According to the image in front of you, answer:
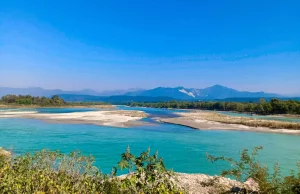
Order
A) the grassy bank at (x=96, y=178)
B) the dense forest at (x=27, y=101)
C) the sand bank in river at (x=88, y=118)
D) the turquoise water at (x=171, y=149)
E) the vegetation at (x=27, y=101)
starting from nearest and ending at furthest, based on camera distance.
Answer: the grassy bank at (x=96, y=178)
the turquoise water at (x=171, y=149)
the sand bank in river at (x=88, y=118)
the vegetation at (x=27, y=101)
the dense forest at (x=27, y=101)

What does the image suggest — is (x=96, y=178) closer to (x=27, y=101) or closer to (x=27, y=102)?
(x=27, y=102)

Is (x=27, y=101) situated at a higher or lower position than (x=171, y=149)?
higher

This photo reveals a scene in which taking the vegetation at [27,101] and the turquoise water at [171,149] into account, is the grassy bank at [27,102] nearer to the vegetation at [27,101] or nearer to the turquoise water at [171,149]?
the vegetation at [27,101]

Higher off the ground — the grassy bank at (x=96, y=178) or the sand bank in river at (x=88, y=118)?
the grassy bank at (x=96, y=178)

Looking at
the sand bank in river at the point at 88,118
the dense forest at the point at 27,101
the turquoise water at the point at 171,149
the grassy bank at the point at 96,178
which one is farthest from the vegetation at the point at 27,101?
the grassy bank at the point at 96,178

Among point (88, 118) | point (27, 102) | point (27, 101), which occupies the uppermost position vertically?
point (27, 101)

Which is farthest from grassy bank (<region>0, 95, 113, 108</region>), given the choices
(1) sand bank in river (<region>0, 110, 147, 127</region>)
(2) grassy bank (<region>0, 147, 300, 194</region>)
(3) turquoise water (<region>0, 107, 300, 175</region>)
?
(2) grassy bank (<region>0, 147, 300, 194</region>)

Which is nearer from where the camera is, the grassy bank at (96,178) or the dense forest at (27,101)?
the grassy bank at (96,178)

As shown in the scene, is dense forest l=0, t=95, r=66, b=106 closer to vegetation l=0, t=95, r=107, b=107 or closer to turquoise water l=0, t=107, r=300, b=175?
vegetation l=0, t=95, r=107, b=107

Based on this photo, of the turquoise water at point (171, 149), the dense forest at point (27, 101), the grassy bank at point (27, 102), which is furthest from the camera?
the dense forest at point (27, 101)

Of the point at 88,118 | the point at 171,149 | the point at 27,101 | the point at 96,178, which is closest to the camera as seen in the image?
the point at 96,178

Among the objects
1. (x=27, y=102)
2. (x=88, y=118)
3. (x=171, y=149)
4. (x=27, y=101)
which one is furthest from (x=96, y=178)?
(x=27, y=101)

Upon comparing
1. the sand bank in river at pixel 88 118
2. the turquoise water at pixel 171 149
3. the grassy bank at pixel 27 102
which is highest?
the grassy bank at pixel 27 102

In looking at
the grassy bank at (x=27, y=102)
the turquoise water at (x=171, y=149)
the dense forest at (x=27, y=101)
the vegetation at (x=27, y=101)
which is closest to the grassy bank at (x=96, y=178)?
the turquoise water at (x=171, y=149)
